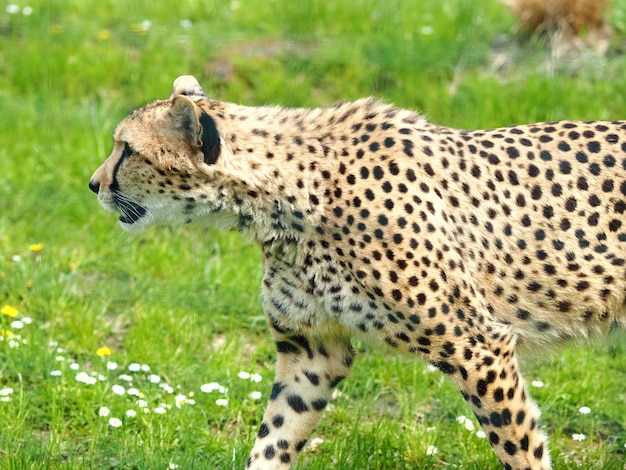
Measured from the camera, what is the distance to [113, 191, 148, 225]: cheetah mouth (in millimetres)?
3705

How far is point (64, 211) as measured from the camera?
584cm

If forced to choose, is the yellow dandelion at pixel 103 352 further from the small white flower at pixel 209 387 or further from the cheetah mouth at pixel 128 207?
the cheetah mouth at pixel 128 207

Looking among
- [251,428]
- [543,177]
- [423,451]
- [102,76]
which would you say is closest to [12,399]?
[251,428]

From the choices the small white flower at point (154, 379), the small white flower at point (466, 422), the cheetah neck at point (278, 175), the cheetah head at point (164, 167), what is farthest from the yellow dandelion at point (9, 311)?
the small white flower at point (466, 422)

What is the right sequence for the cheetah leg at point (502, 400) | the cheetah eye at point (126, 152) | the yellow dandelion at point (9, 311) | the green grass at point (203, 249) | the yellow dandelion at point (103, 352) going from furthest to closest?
the yellow dandelion at point (9, 311)
the yellow dandelion at point (103, 352)
the green grass at point (203, 249)
the cheetah eye at point (126, 152)
the cheetah leg at point (502, 400)

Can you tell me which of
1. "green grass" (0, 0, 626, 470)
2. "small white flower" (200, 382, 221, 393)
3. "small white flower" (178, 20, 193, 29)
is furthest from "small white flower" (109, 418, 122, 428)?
"small white flower" (178, 20, 193, 29)

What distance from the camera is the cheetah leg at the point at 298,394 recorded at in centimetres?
383

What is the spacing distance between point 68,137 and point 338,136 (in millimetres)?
3072

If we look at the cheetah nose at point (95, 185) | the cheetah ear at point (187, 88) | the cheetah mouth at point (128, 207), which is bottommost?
the cheetah mouth at point (128, 207)

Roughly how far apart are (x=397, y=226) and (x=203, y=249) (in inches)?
87.5

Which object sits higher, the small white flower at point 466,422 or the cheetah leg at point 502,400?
the cheetah leg at point 502,400

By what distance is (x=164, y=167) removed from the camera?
3586 mm

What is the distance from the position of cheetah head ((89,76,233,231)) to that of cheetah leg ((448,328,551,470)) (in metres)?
0.95

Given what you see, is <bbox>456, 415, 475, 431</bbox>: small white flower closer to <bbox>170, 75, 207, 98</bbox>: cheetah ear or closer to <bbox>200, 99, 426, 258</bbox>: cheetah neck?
<bbox>200, 99, 426, 258</bbox>: cheetah neck
